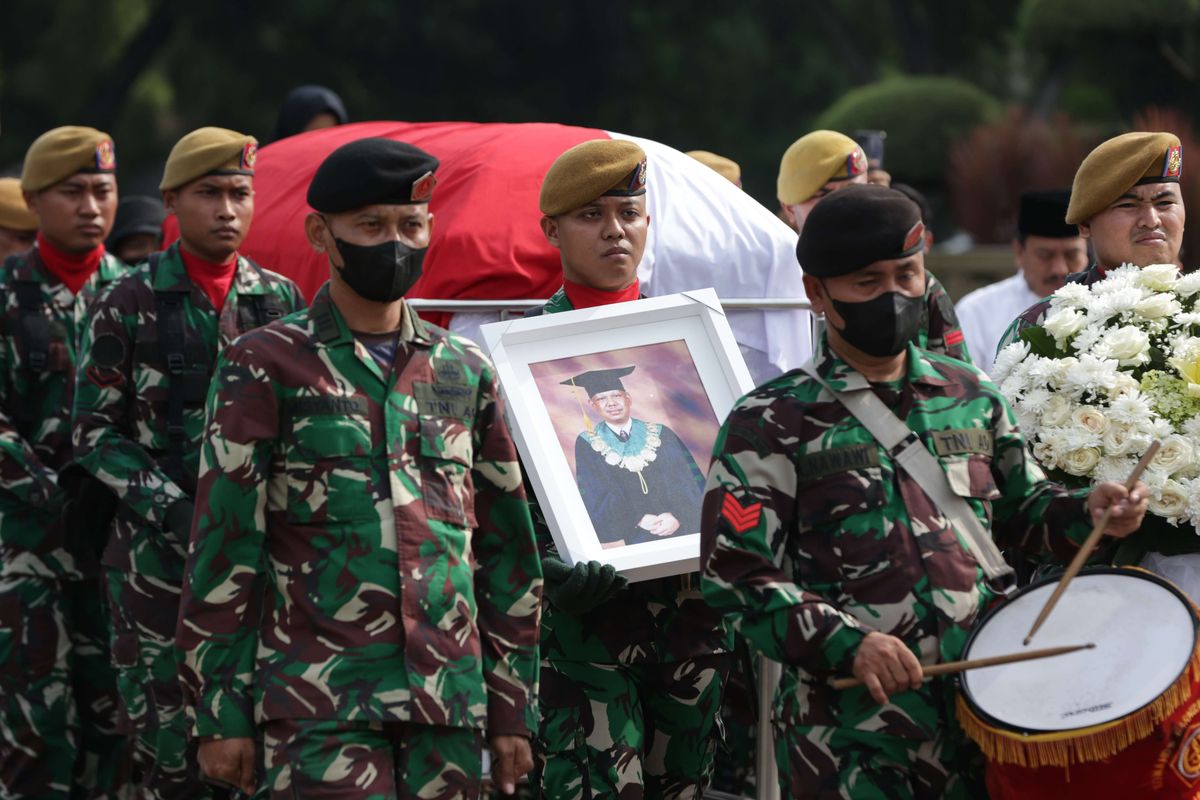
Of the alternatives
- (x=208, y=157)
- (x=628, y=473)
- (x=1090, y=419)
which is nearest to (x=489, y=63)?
(x=208, y=157)

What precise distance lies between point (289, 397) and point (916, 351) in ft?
4.93

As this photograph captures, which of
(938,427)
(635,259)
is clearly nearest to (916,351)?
(938,427)

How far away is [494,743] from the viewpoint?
514 centimetres

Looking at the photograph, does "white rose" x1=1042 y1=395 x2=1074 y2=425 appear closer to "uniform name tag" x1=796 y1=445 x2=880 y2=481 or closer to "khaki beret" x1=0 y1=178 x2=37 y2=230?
"uniform name tag" x1=796 y1=445 x2=880 y2=481

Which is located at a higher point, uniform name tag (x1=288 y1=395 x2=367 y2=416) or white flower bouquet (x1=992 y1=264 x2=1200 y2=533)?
uniform name tag (x1=288 y1=395 x2=367 y2=416)

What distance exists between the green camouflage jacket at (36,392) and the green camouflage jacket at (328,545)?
128 inches

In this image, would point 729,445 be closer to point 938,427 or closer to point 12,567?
point 938,427

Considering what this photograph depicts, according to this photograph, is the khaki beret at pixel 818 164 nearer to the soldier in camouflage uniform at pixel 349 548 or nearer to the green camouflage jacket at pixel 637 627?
the green camouflage jacket at pixel 637 627

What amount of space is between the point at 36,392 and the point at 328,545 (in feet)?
12.0

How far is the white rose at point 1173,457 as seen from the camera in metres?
5.39

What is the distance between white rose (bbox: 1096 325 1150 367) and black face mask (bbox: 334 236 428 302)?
1916 millimetres

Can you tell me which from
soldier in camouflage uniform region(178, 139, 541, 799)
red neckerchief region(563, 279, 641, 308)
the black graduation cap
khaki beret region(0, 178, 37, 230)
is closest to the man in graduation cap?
the black graduation cap

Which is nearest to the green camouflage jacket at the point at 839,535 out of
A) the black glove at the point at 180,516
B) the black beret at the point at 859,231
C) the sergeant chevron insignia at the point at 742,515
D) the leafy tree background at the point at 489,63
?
the sergeant chevron insignia at the point at 742,515

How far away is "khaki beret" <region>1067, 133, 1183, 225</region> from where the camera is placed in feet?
20.5
